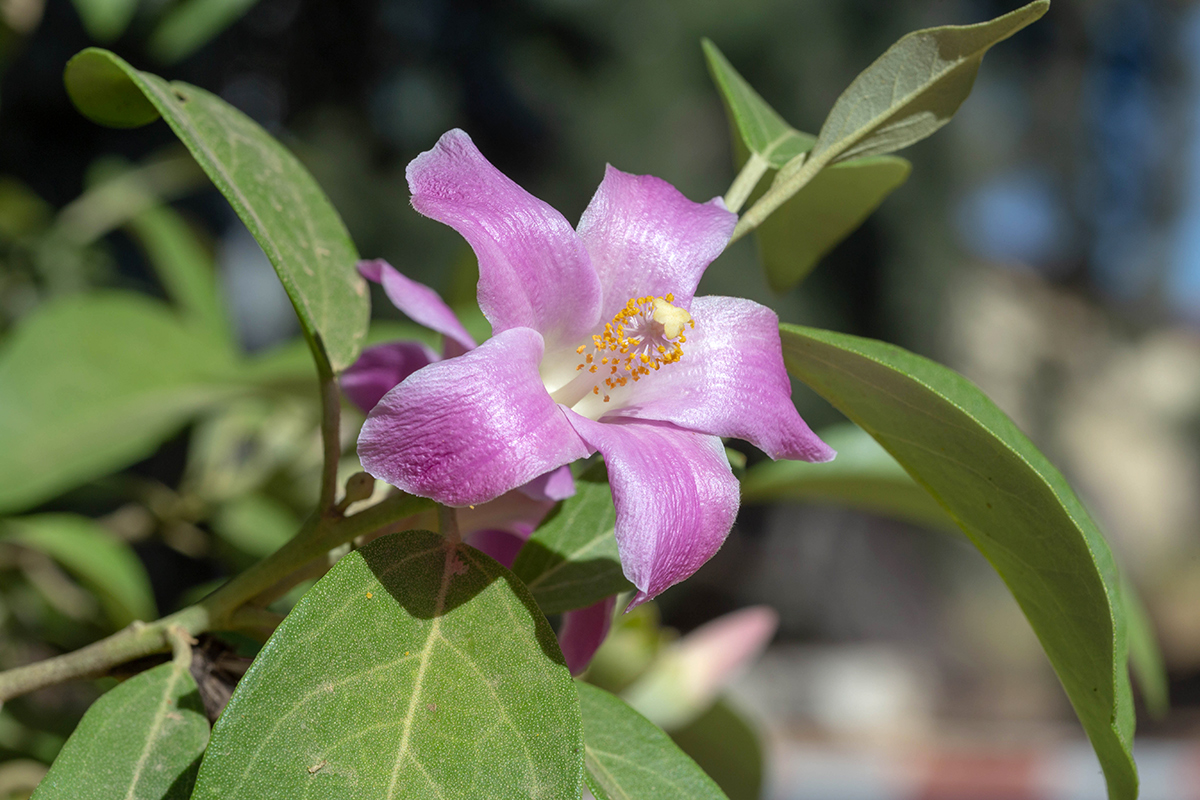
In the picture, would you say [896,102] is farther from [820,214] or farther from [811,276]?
[811,276]

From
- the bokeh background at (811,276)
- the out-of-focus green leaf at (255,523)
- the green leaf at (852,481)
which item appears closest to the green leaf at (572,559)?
the green leaf at (852,481)

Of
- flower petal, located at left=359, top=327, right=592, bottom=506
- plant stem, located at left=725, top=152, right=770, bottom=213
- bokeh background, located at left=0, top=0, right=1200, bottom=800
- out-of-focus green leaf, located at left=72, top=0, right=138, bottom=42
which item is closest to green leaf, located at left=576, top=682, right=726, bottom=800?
flower petal, located at left=359, top=327, right=592, bottom=506

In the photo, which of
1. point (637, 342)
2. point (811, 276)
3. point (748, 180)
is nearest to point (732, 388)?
point (637, 342)

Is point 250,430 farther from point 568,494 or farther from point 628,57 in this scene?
point 628,57

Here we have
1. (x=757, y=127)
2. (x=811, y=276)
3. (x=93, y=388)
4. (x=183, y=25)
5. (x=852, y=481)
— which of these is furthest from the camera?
(x=811, y=276)

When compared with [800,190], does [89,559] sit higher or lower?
lower

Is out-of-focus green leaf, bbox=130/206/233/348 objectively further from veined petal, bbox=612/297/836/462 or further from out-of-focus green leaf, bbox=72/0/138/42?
veined petal, bbox=612/297/836/462

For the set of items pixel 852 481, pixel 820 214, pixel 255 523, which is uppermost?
pixel 820 214
